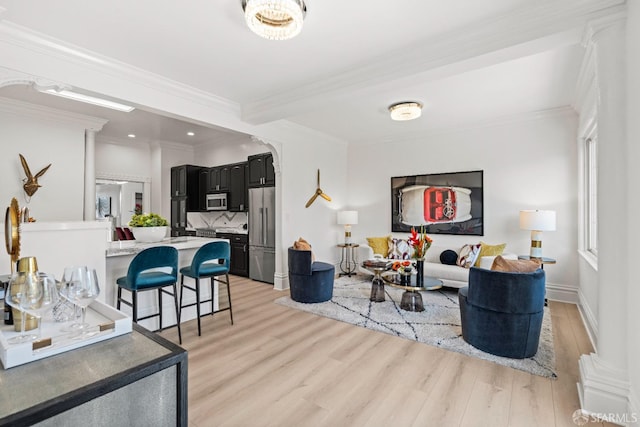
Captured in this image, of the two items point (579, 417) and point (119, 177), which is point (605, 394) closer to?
point (579, 417)

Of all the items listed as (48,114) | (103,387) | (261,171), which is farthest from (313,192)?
(103,387)

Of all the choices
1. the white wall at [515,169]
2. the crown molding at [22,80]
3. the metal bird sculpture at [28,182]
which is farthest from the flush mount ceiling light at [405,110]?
the metal bird sculpture at [28,182]

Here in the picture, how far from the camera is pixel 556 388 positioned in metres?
2.31

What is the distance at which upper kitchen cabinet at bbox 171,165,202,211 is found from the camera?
271 inches

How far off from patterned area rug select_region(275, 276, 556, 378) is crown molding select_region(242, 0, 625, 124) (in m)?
2.54

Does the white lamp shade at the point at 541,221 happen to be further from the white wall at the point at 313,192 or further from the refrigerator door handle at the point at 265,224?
the refrigerator door handle at the point at 265,224

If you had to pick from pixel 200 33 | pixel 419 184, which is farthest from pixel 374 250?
pixel 200 33

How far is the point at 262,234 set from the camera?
223 inches

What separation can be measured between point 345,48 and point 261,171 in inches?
129

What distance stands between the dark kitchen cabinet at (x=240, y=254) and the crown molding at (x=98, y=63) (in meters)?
2.78

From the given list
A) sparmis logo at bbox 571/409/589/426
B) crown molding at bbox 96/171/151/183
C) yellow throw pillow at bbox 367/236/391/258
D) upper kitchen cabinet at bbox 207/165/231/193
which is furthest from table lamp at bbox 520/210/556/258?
crown molding at bbox 96/171/151/183

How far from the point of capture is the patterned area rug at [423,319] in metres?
2.74

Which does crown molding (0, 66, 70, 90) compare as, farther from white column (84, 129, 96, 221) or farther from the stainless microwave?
the stainless microwave

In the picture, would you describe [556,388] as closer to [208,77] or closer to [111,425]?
[111,425]
